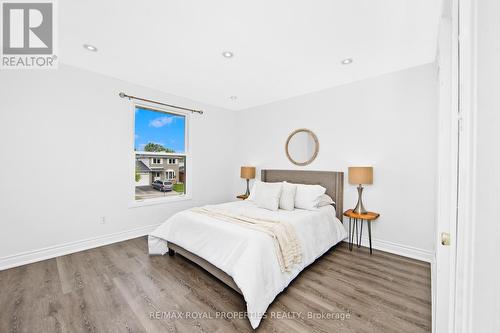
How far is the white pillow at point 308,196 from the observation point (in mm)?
3037

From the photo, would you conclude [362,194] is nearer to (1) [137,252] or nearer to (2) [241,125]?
(2) [241,125]

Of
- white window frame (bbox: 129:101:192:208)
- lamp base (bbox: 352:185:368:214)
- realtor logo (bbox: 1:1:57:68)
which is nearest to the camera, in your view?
realtor logo (bbox: 1:1:57:68)

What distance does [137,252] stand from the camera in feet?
9.47

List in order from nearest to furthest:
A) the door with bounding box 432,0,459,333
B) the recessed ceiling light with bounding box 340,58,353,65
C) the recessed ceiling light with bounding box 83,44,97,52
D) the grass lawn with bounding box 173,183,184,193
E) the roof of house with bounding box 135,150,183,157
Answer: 1. the door with bounding box 432,0,459,333
2. the recessed ceiling light with bounding box 83,44,97,52
3. the recessed ceiling light with bounding box 340,58,353,65
4. the roof of house with bounding box 135,150,183,157
5. the grass lawn with bounding box 173,183,184,193

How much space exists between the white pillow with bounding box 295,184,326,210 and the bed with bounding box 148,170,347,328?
13 cm

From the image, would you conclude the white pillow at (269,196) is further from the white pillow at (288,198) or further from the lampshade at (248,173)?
the lampshade at (248,173)

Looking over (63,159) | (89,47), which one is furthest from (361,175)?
(63,159)

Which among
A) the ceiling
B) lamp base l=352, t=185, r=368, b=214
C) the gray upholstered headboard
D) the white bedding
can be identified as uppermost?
the ceiling

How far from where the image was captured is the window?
3.65 m

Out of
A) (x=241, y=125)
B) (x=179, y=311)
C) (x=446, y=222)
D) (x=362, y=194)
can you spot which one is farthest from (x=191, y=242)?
(x=241, y=125)

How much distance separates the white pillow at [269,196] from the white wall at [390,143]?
931 millimetres

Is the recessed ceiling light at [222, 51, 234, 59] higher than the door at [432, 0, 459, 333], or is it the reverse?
the recessed ceiling light at [222, 51, 234, 59]

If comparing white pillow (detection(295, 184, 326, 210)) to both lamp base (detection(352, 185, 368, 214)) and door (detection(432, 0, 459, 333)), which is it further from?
door (detection(432, 0, 459, 333))

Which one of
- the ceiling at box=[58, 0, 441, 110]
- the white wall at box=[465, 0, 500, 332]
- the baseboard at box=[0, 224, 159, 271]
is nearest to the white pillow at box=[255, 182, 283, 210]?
the ceiling at box=[58, 0, 441, 110]
